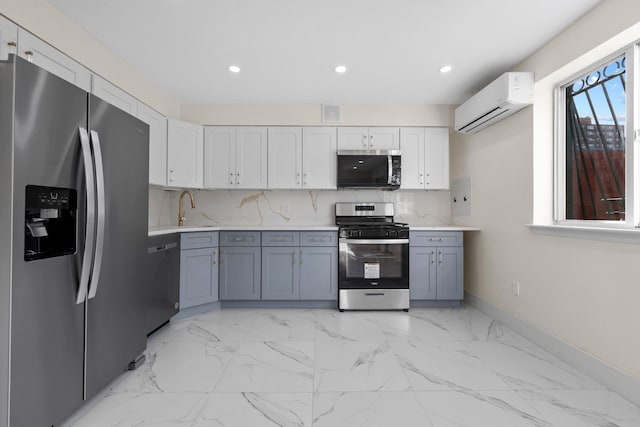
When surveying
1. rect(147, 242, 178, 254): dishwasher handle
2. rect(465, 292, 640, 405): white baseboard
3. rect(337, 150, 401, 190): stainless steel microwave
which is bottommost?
rect(465, 292, 640, 405): white baseboard

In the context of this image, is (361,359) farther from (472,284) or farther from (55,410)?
(472,284)

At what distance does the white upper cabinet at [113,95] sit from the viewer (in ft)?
7.67

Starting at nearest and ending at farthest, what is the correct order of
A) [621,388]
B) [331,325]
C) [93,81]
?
[621,388]
[93,81]
[331,325]

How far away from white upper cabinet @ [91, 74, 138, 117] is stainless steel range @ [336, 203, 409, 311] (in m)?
2.30

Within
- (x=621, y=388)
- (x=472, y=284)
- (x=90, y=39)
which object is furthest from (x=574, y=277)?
(x=90, y=39)

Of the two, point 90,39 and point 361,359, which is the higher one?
point 90,39

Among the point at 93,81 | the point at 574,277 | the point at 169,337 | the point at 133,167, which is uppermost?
the point at 93,81

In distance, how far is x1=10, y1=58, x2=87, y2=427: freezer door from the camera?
115 cm

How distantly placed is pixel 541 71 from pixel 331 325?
9.11ft

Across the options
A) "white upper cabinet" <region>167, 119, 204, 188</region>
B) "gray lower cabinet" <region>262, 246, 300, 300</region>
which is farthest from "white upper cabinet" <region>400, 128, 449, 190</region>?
"white upper cabinet" <region>167, 119, 204, 188</region>

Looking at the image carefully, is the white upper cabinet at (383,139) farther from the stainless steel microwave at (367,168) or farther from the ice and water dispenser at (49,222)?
the ice and water dispenser at (49,222)

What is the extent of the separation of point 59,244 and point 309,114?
2.84 metres

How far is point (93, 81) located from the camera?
231cm

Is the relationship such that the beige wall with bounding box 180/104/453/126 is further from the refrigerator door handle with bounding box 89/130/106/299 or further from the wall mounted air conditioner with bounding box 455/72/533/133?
the refrigerator door handle with bounding box 89/130/106/299
